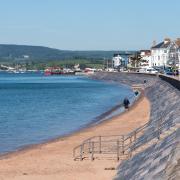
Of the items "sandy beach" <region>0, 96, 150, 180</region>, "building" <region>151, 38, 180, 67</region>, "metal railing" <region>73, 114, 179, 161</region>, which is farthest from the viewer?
"building" <region>151, 38, 180, 67</region>

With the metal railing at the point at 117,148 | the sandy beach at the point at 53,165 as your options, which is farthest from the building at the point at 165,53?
the metal railing at the point at 117,148

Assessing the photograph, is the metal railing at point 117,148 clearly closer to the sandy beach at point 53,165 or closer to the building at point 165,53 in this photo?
the sandy beach at point 53,165

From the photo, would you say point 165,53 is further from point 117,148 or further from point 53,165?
point 53,165

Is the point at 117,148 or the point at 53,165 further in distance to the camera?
the point at 117,148

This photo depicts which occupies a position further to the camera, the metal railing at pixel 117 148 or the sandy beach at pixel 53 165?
the metal railing at pixel 117 148

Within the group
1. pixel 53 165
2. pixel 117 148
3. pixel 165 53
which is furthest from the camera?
pixel 165 53

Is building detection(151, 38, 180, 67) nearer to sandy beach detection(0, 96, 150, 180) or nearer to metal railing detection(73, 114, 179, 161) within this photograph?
sandy beach detection(0, 96, 150, 180)

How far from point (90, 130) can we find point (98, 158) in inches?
529

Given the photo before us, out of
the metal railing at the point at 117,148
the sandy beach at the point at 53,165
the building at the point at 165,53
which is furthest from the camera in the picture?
the building at the point at 165,53

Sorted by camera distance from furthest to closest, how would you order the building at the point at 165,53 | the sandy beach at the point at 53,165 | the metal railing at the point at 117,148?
the building at the point at 165,53, the metal railing at the point at 117,148, the sandy beach at the point at 53,165

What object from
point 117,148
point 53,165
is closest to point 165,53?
point 117,148

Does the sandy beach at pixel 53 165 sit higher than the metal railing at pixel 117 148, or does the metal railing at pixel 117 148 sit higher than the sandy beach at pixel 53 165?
the metal railing at pixel 117 148

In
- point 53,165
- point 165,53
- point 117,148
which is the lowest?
point 53,165

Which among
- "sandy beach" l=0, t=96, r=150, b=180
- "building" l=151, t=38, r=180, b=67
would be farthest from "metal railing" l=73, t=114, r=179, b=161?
"building" l=151, t=38, r=180, b=67
